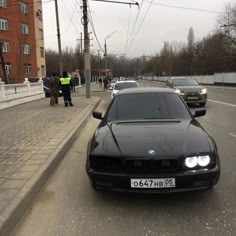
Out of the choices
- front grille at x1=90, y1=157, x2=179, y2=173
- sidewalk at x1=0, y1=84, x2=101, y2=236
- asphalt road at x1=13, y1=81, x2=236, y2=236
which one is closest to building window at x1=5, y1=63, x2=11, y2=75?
sidewalk at x1=0, y1=84, x2=101, y2=236

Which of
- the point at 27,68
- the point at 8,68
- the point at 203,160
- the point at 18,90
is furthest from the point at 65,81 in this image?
the point at 27,68

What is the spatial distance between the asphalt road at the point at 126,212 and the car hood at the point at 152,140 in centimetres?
70

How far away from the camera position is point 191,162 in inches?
168

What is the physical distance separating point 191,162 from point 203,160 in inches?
6.8

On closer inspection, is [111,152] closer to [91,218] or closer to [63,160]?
[91,218]

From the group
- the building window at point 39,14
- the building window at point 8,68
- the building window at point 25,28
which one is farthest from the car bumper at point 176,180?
the building window at point 39,14

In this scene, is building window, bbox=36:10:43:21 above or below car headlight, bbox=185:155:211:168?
above

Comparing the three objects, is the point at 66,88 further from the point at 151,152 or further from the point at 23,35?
the point at 23,35

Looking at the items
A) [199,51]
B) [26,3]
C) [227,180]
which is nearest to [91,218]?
[227,180]

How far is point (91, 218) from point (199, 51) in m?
85.3

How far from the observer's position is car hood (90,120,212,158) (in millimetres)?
4324

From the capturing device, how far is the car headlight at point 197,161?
4.26 meters

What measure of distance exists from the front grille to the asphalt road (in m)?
0.51

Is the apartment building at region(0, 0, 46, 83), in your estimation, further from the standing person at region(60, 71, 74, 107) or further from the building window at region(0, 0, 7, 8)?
the standing person at region(60, 71, 74, 107)
